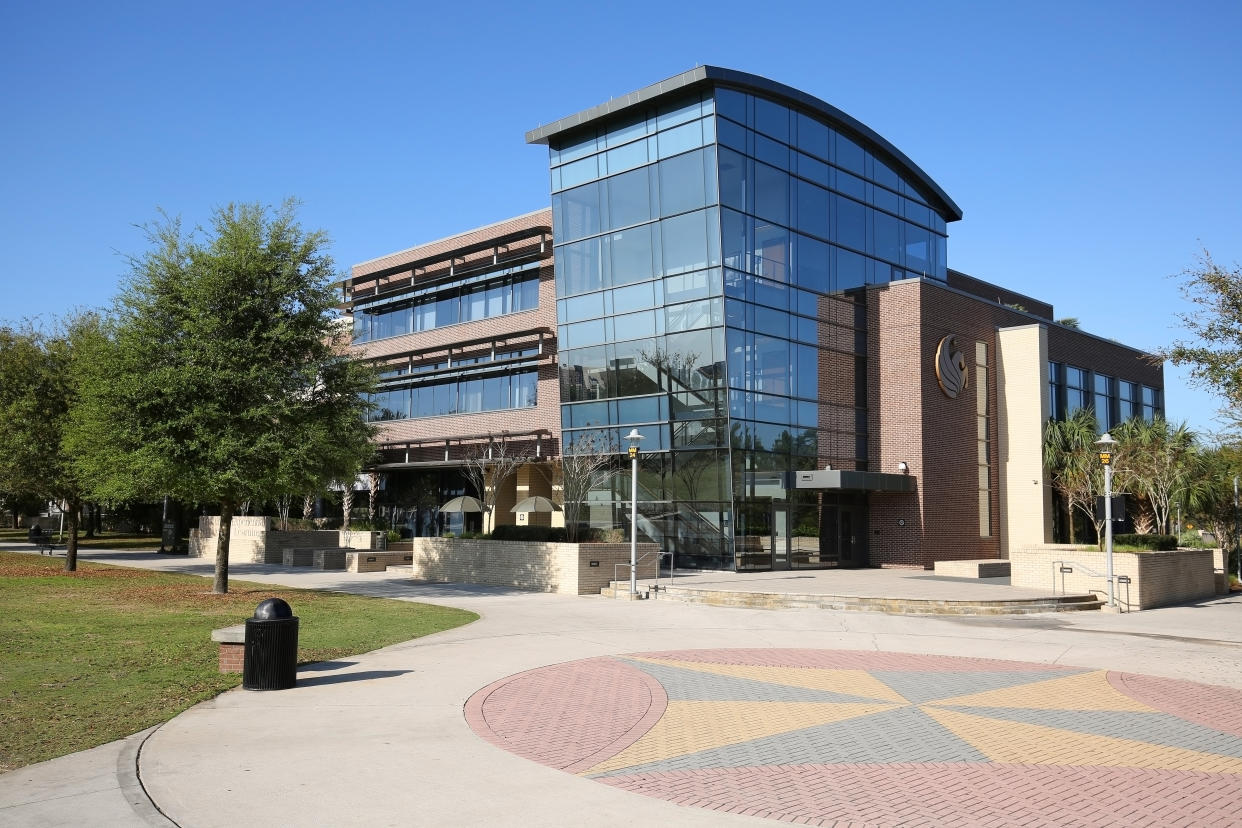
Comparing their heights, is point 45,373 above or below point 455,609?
above

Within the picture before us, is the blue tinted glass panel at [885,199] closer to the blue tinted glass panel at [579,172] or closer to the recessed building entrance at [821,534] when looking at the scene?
the blue tinted glass panel at [579,172]

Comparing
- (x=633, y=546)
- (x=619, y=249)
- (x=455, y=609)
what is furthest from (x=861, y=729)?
(x=619, y=249)

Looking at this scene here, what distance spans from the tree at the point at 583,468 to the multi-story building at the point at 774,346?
1.02ft

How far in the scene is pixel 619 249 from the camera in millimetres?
33844

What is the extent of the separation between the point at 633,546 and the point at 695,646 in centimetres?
823

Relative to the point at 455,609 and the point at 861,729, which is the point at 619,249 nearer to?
the point at 455,609

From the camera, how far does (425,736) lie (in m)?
8.89

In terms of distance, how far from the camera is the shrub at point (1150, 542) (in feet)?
88.4

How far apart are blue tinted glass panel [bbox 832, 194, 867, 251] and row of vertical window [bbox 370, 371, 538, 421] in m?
14.1

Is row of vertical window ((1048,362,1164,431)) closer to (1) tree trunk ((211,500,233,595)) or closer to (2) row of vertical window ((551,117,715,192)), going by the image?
(2) row of vertical window ((551,117,715,192))

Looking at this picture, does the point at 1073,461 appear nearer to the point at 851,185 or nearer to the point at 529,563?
the point at 851,185

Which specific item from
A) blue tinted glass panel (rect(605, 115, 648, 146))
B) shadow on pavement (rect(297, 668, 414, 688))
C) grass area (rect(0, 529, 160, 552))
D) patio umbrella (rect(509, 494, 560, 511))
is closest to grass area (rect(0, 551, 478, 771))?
shadow on pavement (rect(297, 668, 414, 688))

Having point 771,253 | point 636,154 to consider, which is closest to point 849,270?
point 771,253

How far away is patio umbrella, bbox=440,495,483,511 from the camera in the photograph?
39469 mm
